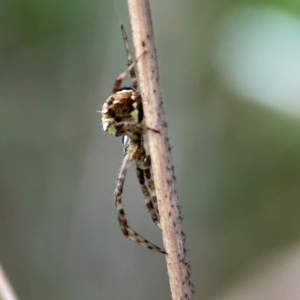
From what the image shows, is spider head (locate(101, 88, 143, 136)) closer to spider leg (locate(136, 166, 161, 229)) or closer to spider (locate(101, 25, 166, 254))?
spider (locate(101, 25, 166, 254))

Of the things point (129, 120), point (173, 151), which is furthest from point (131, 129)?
point (173, 151)

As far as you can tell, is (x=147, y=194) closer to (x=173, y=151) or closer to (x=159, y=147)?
(x=159, y=147)

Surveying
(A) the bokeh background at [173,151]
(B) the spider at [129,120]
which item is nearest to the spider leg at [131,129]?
(B) the spider at [129,120]

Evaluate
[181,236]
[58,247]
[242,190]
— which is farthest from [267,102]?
[58,247]

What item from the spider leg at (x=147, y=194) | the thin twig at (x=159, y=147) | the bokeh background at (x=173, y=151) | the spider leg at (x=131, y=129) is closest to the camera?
the thin twig at (x=159, y=147)

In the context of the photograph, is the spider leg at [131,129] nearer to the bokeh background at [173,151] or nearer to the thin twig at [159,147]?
the thin twig at [159,147]
